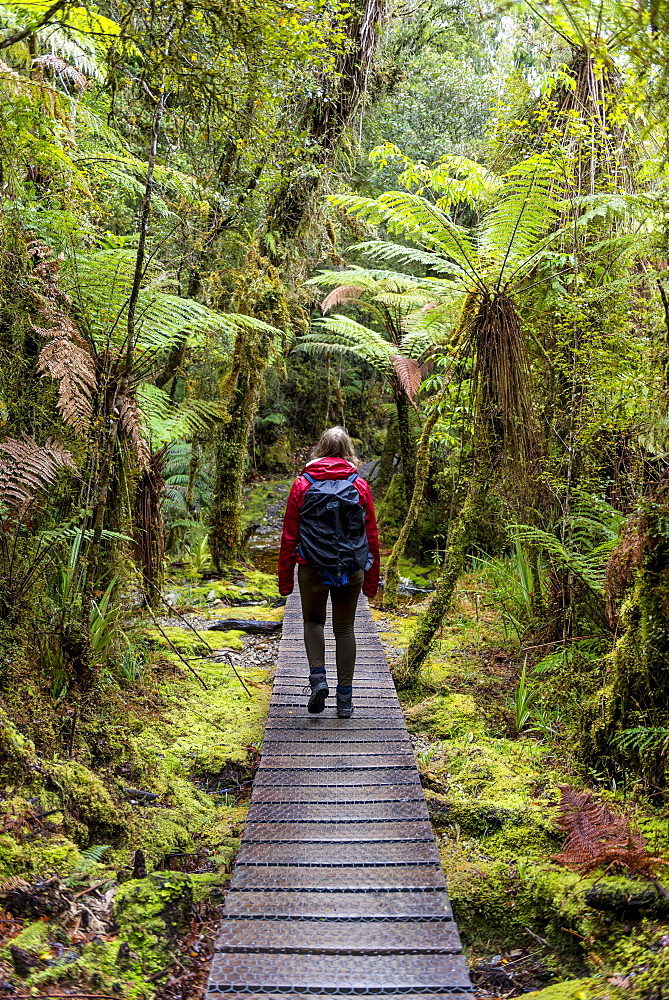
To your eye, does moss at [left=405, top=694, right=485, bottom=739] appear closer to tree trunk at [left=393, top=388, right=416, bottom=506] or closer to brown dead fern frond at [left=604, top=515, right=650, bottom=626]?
brown dead fern frond at [left=604, top=515, right=650, bottom=626]

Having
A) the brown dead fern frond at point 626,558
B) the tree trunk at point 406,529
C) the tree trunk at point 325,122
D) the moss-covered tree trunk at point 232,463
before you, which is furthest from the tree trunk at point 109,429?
the tree trunk at point 325,122

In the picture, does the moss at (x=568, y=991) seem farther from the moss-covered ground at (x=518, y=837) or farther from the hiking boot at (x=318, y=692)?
the hiking boot at (x=318, y=692)

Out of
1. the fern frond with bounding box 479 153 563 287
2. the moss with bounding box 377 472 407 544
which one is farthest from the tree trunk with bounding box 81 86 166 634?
the moss with bounding box 377 472 407 544

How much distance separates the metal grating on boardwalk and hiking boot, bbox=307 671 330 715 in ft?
0.22

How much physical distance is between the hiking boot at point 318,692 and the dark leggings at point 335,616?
51 millimetres

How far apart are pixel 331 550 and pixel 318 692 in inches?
33.2

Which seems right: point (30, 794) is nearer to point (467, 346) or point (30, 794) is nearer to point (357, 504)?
point (357, 504)

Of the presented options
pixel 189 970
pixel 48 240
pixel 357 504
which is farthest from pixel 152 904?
pixel 48 240

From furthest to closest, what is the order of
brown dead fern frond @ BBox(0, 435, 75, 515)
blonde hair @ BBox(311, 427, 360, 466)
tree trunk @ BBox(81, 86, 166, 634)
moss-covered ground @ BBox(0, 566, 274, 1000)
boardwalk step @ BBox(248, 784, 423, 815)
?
blonde hair @ BBox(311, 427, 360, 466), tree trunk @ BBox(81, 86, 166, 634), boardwalk step @ BBox(248, 784, 423, 815), brown dead fern frond @ BBox(0, 435, 75, 515), moss-covered ground @ BBox(0, 566, 274, 1000)

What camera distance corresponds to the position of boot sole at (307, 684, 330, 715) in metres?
3.84

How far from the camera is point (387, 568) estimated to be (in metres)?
6.98

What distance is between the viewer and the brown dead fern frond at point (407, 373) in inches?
322

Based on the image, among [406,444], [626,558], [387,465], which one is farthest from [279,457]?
[626,558]

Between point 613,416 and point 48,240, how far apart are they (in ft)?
10.6
